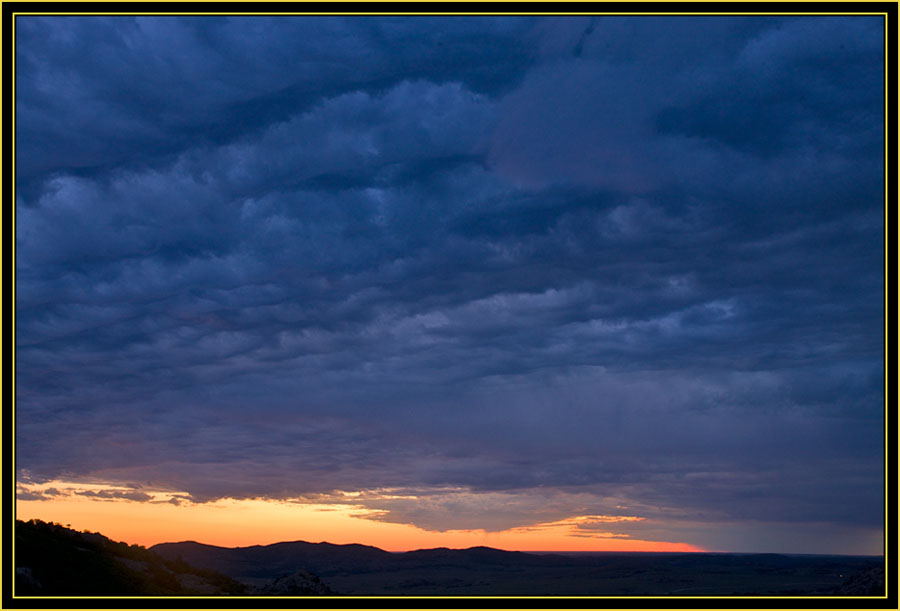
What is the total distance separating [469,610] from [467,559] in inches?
6080

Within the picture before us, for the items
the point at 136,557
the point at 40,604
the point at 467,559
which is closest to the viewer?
the point at 40,604

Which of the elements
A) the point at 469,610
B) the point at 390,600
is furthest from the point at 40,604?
the point at 469,610

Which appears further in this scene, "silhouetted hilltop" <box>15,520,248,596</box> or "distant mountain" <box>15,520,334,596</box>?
"distant mountain" <box>15,520,334,596</box>

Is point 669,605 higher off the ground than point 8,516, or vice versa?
point 8,516

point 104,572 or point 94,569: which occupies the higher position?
point 94,569

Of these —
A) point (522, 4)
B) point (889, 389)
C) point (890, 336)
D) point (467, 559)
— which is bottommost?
point (467, 559)

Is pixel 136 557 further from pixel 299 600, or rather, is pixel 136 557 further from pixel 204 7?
pixel 204 7

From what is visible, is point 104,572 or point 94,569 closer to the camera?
point 94,569

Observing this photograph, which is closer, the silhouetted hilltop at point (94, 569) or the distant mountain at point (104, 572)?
the silhouetted hilltop at point (94, 569)

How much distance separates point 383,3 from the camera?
2359 centimetres

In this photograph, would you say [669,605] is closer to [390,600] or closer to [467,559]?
[390,600]

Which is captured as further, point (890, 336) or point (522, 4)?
point (890, 336)

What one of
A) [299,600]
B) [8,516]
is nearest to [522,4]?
[299,600]

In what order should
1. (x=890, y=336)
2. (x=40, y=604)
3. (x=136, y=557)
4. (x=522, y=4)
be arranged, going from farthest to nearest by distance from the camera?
(x=136, y=557) < (x=40, y=604) < (x=890, y=336) < (x=522, y=4)
